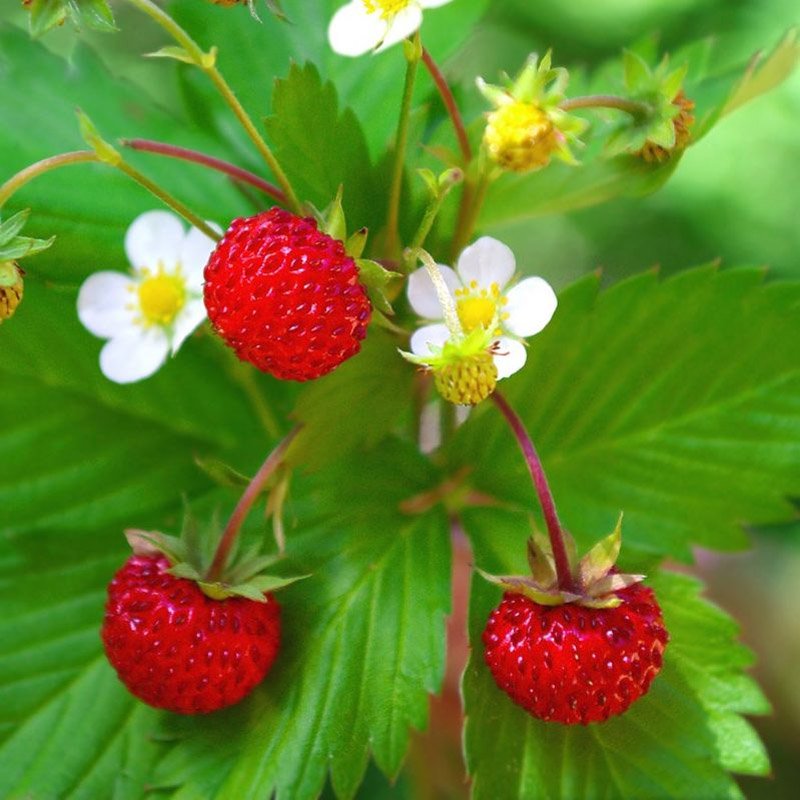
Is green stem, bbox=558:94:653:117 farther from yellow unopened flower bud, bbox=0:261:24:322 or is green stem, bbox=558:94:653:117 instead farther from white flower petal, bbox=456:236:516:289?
yellow unopened flower bud, bbox=0:261:24:322

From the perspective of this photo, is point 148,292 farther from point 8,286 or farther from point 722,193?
point 722,193

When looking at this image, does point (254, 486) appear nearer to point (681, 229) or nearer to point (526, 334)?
point (526, 334)

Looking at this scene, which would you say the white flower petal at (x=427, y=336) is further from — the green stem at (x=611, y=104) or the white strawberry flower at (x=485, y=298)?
the green stem at (x=611, y=104)

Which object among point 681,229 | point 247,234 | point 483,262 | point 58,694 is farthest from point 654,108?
point 681,229

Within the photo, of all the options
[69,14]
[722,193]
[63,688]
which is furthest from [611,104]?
[722,193]

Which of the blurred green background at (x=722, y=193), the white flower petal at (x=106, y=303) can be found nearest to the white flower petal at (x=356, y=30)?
the white flower petal at (x=106, y=303)
